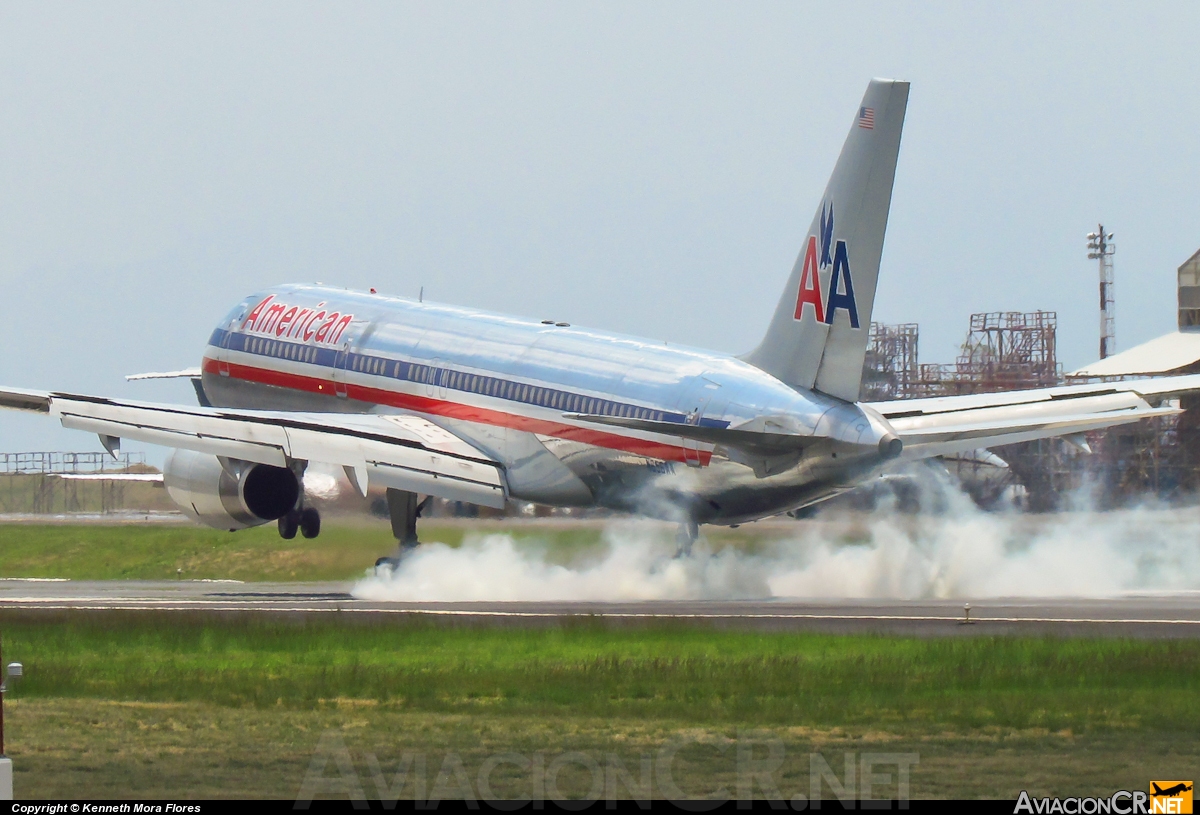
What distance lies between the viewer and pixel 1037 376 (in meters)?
119

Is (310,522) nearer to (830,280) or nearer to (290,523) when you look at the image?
(290,523)

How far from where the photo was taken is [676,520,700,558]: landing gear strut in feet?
135

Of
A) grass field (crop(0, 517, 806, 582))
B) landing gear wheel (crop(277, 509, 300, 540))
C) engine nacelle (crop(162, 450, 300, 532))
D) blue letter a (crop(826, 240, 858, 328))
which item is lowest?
grass field (crop(0, 517, 806, 582))

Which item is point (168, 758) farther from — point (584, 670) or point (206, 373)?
point (206, 373)

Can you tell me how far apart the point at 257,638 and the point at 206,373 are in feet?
82.9

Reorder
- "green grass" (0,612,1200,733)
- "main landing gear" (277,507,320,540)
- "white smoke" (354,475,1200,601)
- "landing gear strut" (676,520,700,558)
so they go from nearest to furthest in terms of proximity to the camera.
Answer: "green grass" (0,612,1200,733), "white smoke" (354,475,1200,601), "landing gear strut" (676,520,700,558), "main landing gear" (277,507,320,540)

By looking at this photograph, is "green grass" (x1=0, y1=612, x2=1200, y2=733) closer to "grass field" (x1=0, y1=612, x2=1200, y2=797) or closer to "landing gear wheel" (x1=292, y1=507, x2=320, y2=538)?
"grass field" (x1=0, y1=612, x2=1200, y2=797)

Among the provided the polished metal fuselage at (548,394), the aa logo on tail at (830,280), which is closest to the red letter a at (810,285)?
the aa logo on tail at (830,280)

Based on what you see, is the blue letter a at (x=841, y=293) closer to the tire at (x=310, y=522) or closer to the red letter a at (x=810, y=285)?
the red letter a at (x=810, y=285)

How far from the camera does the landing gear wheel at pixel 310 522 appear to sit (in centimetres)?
4719

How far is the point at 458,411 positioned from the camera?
4631 centimetres

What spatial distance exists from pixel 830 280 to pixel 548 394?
8.62m

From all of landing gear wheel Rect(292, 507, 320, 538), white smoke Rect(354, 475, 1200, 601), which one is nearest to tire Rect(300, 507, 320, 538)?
landing gear wheel Rect(292, 507, 320, 538)

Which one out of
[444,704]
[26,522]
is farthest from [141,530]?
[444,704]
